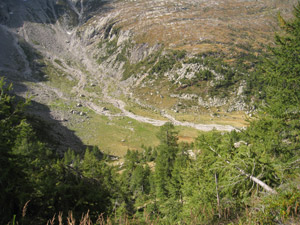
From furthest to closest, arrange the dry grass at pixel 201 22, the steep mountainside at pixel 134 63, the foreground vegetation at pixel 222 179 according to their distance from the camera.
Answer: the dry grass at pixel 201 22 < the steep mountainside at pixel 134 63 < the foreground vegetation at pixel 222 179

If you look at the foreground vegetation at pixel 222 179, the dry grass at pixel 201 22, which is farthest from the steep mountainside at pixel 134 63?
the foreground vegetation at pixel 222 179

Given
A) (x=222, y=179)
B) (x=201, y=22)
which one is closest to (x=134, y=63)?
(x=201, y=22)

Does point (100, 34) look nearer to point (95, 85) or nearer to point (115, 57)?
point (115, 57)

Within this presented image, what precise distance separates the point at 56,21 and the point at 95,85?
409ft

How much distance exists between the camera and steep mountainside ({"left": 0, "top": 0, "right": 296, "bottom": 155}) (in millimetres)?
72000

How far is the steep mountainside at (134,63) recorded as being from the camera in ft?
236

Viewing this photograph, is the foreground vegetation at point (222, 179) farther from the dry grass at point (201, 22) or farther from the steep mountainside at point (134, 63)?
the dry grass at point (201, 22)

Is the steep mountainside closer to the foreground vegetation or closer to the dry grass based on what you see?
the dry grass

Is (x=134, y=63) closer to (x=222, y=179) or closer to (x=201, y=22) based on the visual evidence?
(x=201, y=22)

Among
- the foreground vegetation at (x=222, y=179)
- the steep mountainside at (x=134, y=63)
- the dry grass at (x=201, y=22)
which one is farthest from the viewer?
the dry grass at (x=201, y=22)

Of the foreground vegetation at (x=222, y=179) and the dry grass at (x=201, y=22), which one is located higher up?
the foreground vegetation at (x=222, y=179)

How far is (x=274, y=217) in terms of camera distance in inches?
145

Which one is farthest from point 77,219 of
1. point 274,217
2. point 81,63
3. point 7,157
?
point 81,63

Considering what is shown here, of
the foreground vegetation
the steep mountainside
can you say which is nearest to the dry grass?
the steep mountainside
